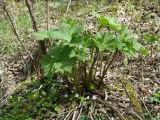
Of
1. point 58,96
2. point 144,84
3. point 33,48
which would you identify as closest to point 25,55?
point 33,48

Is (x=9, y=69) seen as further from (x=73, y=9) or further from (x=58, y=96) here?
(x=73, y=9)

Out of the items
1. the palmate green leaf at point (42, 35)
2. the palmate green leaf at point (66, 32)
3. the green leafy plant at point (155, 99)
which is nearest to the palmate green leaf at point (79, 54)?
the palmate green leaf at point (66, 32)

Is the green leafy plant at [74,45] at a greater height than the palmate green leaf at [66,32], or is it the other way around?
the palmate green leaf at [66,32]

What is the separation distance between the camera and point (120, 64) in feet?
14.7

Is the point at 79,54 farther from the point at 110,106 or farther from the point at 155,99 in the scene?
the point at 155,99

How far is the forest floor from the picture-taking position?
3.76 metres

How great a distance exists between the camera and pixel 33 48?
516cm

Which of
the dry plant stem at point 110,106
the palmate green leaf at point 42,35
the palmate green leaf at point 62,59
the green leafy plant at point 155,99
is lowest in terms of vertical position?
the green leafy plant at point 155,99

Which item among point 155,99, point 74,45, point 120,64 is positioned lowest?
point 155,99

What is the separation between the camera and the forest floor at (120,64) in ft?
12.3

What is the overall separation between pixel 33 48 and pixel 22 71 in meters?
0.42

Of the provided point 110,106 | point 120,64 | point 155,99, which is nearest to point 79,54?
point 110,106

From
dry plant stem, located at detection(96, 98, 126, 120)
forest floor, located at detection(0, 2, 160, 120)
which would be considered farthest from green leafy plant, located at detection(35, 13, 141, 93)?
forest floor, located at detection(0, 2, 160, 120)

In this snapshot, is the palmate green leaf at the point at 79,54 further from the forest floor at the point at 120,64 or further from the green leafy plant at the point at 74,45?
the forest floor at the point at 120,64
